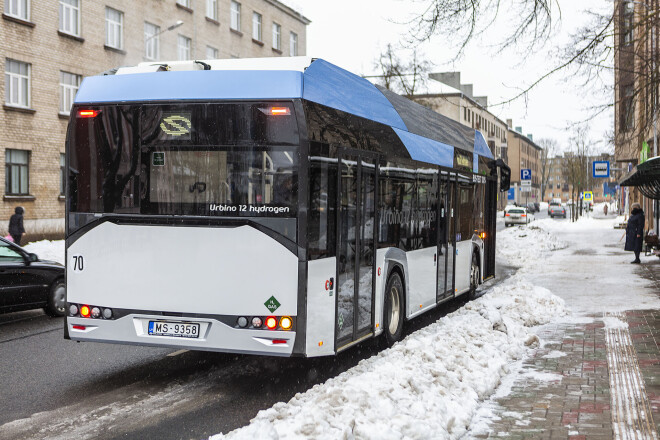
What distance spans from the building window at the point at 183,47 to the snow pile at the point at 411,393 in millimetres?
32403

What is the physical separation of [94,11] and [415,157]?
85.6 feet

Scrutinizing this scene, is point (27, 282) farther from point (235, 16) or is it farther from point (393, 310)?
point (235, 16)

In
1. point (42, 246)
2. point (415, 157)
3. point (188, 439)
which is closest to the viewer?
point (188, 439)

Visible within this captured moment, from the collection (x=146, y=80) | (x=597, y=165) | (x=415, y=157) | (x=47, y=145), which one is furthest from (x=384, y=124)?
(x=597, y=165)

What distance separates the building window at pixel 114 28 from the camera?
1284 inches

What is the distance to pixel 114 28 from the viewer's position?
33188 millimetres

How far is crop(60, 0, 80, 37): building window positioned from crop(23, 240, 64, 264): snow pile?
389 inches

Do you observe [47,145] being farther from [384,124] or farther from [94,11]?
[384,124]

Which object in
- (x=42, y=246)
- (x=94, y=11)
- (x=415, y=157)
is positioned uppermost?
(x=94, y=11)

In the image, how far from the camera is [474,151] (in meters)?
13.2

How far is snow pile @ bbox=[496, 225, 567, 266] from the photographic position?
2585cm

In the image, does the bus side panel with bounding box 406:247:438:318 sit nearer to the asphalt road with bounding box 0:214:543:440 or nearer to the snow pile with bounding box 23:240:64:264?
the asphalt road with bounding box 0:214:543:440

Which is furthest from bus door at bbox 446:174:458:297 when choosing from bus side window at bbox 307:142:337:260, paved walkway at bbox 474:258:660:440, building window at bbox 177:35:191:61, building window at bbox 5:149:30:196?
building window at bbox 177:35:191:61

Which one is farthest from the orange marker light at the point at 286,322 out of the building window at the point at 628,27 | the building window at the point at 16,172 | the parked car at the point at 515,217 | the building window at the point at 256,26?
the parked car at the point at 515,217
